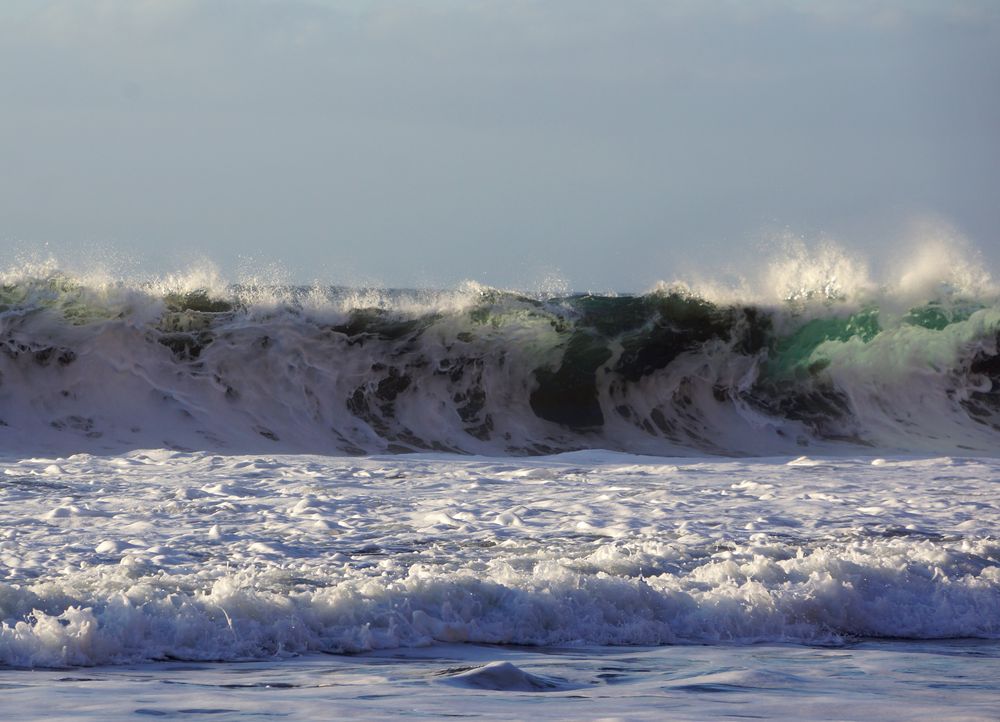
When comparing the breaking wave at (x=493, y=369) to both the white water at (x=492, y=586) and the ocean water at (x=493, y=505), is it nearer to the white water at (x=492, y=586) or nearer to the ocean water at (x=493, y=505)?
the ocean water at (x=493, y=505)

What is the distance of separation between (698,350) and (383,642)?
12.7m

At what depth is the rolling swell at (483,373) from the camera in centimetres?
1464

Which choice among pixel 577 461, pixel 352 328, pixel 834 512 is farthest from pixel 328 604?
pixel 352 328

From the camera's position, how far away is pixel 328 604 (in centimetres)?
539

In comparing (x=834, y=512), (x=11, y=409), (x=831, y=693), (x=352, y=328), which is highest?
(x=352, y=328)

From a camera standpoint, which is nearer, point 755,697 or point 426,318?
point 755,697

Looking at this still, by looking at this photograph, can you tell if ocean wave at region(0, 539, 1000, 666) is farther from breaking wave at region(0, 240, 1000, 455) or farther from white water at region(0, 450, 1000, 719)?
breaking wave at region(0, 240, 1000, 455)

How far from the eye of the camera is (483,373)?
16.5m

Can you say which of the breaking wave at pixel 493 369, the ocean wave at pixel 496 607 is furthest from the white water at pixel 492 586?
the breaking wave at pixel 493 369

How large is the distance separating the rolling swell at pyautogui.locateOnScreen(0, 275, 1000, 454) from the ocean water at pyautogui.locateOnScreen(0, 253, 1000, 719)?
41 mm

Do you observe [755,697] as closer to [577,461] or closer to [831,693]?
[831,693]

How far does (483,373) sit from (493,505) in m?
8.39

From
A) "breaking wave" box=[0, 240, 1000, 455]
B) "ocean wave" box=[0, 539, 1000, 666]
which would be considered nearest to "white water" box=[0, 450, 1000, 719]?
"ocean wave" box=[0, 539, 1000, 666]

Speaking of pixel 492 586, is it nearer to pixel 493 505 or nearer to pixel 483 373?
pixel 493 505
